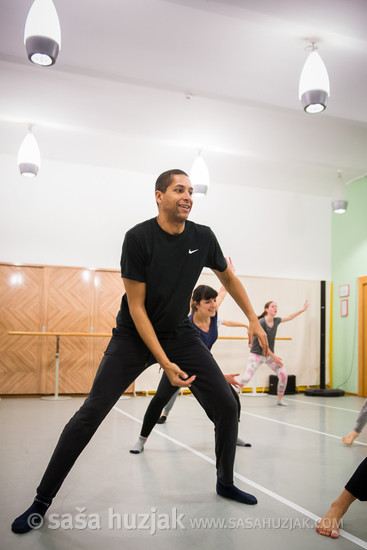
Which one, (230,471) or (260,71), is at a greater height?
(260,71)

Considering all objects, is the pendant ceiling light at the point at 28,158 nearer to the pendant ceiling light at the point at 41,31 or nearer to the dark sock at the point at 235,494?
the pendant ceiling light at the point at 41,31

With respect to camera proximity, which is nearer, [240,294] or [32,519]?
[32,519]

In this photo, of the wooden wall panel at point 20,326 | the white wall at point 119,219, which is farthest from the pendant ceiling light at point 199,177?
the wooden wall panel at point 20,326

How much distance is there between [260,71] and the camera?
5.61 m

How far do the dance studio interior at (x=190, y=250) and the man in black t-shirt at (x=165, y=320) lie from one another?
0.22m

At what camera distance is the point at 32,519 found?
2.41 m

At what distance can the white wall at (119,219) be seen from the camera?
29.6 ft

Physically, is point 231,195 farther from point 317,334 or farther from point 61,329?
point 61,329

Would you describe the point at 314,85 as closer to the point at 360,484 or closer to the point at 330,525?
the point at 360,484

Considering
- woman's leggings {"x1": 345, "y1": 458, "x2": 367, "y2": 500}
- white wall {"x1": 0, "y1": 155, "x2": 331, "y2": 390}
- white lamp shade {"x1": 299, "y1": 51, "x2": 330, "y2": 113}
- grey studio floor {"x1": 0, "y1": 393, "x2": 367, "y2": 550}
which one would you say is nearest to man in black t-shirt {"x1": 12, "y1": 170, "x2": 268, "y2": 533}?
grey studio floor {"x1": 0, "y1": 393, "x2": 367, "y2": 550}

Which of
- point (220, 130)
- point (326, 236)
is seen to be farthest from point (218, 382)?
point (326, 236)

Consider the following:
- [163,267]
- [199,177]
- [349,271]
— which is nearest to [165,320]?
[163,267]

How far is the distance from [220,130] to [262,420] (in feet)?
14.7

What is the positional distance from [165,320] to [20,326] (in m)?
6.71
